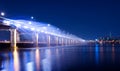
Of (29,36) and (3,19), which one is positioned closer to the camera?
(3,19)

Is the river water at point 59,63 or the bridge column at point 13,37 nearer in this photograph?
the river water at point 59,63

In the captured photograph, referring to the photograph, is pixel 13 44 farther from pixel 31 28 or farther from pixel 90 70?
pixel 90 70

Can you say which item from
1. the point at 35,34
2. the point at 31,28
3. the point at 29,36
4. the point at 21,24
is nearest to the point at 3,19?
the point at 21,24

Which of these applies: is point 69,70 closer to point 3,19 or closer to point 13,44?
point 3,19

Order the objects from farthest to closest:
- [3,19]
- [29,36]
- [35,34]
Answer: [29,36], [35,34], [3,19]

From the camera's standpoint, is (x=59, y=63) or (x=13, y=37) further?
(x=13, y=37)

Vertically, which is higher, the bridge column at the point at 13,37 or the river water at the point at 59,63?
the bridge column at the point at 13,37

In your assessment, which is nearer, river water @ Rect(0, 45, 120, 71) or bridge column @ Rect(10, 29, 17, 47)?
river water @ Rect(0, 45, 120, 71)

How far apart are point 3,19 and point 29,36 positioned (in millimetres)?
53962

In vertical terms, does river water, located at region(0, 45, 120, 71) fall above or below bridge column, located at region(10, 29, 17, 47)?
below

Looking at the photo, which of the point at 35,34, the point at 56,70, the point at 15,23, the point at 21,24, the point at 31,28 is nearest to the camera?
the point at 56,70

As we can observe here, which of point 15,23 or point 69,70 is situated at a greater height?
point 15,23

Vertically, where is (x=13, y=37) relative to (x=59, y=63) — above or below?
above

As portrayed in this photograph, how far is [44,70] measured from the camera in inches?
711
